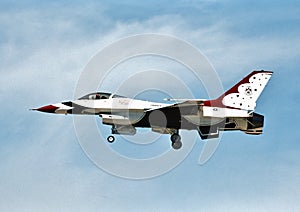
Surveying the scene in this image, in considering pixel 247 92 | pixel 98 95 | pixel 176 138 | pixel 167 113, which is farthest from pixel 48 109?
pixel 247 92

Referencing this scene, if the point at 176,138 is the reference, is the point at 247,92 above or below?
above

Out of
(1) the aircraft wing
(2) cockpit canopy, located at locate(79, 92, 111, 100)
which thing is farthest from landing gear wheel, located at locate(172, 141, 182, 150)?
(2) cockpit canopy, located at locate(79, 92, 111, 100)

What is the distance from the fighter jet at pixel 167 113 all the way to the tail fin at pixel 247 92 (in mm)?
93

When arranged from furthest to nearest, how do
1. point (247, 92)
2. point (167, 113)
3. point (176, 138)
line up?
1. point (247, 92)
2. point (176, 138)
3. point (167, 113)

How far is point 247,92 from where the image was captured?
2350 inches

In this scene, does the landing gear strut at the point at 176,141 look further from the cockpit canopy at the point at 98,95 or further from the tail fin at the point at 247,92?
the cockpit canopy at the point at 98,95

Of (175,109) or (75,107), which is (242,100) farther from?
(75,107)

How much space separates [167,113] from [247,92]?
27.4 ft

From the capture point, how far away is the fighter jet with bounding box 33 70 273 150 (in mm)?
56688

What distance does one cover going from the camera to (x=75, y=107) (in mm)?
57438

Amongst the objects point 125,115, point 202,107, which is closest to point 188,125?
point 202,107

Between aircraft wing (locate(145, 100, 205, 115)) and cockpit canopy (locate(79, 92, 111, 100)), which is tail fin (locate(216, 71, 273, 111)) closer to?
aircraft wing (locate(145, 100, 205, 115))

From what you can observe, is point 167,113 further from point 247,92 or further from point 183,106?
point 247,92

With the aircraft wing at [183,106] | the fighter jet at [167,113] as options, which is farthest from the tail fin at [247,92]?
the aircraft wing at [183,106]
